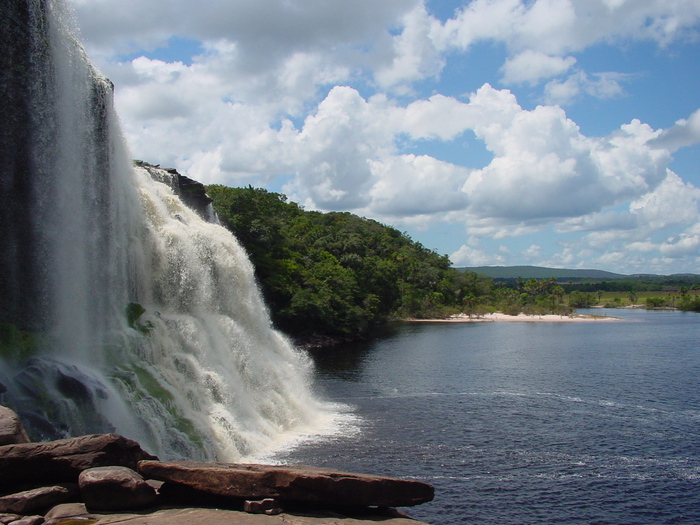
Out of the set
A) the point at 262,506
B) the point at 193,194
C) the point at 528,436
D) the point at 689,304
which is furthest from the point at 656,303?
the point at 262,506

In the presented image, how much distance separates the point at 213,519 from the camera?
27.3 ft

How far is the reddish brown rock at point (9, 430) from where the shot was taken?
9125mm

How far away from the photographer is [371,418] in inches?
973

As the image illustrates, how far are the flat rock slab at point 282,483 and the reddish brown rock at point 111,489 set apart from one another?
546mm

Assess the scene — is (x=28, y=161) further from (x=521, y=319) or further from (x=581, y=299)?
(x=581, y=299)

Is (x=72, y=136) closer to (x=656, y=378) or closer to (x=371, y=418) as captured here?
(x=371, y=418)

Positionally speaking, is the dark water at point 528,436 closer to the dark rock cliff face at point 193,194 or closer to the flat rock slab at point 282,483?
the flat rock slab at point 282,483

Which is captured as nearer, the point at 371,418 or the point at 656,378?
the point at 371,418

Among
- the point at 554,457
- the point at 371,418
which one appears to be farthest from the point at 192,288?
the point at 554,457

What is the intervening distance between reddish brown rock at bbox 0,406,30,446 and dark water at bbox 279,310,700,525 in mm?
9709

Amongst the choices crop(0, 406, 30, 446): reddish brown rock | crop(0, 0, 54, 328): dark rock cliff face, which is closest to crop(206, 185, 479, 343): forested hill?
crop(0, 0, 54, 328): dark rock cliff face

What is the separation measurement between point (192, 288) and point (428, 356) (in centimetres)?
2695

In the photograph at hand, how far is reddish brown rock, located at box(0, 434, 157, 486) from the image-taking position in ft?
28.6

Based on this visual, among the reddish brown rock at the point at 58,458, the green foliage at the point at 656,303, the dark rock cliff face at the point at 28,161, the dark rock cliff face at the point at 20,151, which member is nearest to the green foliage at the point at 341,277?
the green foliage at the point at 656,303
